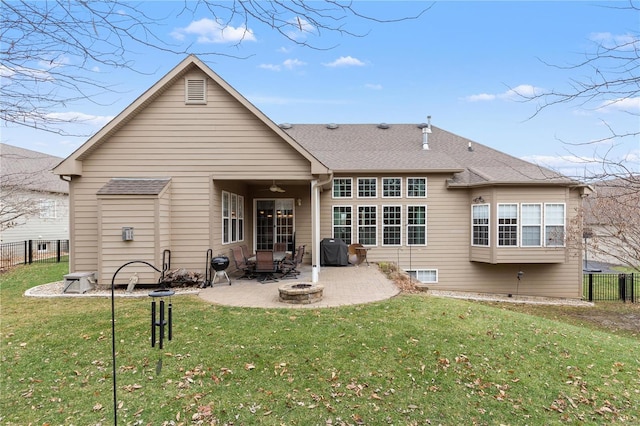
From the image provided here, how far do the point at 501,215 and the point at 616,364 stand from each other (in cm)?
916

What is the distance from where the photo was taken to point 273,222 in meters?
14.9

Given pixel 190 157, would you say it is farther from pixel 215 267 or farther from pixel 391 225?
pixel 391 225

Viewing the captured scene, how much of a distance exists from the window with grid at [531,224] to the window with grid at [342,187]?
720cm

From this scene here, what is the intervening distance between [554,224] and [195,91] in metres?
14.5

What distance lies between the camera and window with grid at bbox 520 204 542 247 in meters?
14.0

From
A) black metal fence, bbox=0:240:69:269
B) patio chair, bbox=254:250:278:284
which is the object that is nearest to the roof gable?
patio chair, bbox=254:250:278:284

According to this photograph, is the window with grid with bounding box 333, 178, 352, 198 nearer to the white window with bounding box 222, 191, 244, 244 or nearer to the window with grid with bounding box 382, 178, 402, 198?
the window with grid with bounding box 382, 178, 402, 198

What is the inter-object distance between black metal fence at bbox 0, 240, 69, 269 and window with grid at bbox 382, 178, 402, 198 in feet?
53.9

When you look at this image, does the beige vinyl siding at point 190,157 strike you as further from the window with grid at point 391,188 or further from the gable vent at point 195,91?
the window with grid at point 391,188

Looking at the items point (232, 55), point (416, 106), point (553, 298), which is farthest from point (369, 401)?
point (416, 106)

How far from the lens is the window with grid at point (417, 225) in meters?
15.3

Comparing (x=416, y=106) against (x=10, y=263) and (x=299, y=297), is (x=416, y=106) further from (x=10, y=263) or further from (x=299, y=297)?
(x=10, y=263)

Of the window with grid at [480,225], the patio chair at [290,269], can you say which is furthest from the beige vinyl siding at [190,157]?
the window with grid at [480,225]

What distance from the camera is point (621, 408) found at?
177 inches
